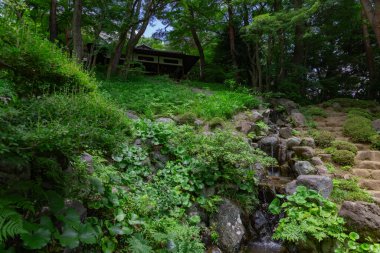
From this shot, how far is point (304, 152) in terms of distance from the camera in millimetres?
7438

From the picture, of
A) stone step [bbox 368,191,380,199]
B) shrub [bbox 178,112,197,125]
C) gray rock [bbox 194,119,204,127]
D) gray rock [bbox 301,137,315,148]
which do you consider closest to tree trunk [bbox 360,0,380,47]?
gray rock [bbox 301,137,315,148]

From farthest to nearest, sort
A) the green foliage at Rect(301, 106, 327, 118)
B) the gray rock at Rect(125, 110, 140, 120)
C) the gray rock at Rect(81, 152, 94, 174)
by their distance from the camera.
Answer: the green foliage at Rect(301, 106, 327, 118), the gray rock at Rect(125, 110, 140, 120), the gray rock at Rect(81, 152, 94, 174)

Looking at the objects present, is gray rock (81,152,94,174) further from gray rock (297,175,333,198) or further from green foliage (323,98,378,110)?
green foliage (323,98,378,110)

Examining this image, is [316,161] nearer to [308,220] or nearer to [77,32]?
[308,220]

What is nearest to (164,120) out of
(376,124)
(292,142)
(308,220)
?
(292,142)

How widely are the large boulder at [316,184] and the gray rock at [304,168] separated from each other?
2.93 feet

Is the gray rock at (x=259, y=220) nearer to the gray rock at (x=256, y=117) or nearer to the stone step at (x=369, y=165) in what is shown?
the stone step at (x=369, y=165)

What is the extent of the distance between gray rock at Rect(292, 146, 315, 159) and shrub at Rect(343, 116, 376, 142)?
2.12 meters

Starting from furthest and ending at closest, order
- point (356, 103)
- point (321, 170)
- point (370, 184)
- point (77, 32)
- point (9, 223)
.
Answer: point (356, 103)
point (77, 32)
point (321, 170)
point (370, 184)
point (9, 223)

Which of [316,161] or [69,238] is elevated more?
[316,161]

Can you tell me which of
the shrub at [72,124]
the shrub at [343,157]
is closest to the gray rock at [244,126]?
the shrub at [343,157]

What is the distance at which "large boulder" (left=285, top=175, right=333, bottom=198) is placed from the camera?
5430mm

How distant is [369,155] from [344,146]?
65cm

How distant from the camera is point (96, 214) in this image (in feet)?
12.2
